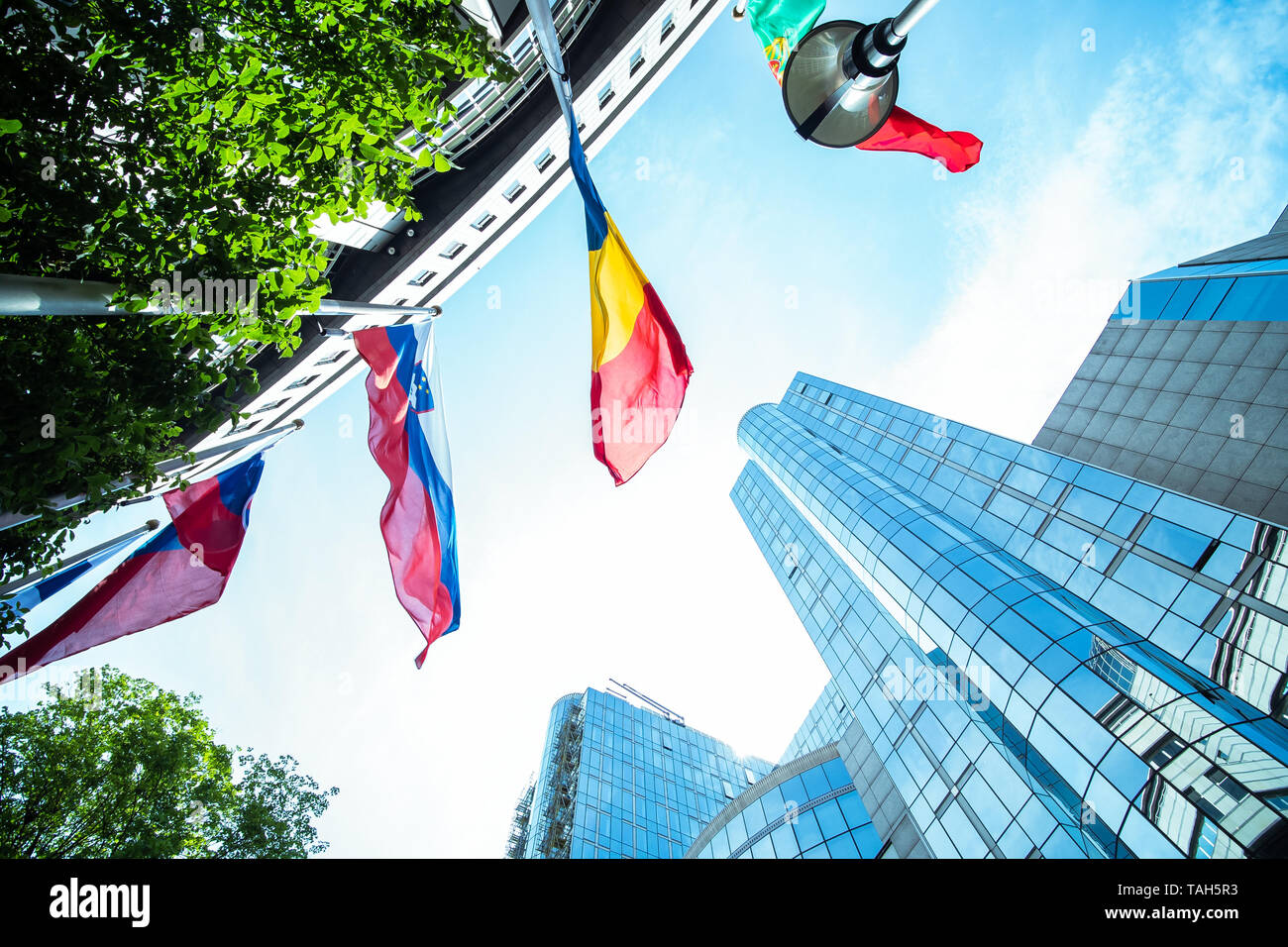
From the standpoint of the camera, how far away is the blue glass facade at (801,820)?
2219 cm

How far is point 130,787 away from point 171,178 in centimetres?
1612

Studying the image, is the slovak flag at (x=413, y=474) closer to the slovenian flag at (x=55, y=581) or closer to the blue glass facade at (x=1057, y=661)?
the slovenian flag at (x=55, y=581)

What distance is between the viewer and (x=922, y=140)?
28.6 feet

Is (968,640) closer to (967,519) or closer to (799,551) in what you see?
(967,519)

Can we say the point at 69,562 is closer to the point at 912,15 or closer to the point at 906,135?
the point at 912,15

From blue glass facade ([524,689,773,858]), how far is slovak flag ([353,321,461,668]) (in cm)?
3458

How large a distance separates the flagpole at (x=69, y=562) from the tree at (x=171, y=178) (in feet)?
6.75

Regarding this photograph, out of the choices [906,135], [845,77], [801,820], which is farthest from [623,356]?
[801,820]

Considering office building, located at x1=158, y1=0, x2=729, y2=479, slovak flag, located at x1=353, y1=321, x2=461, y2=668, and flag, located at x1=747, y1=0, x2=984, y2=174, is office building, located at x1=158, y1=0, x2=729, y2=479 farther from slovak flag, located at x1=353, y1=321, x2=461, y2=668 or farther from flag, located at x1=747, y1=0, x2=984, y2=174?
flag, located at x1=747, y1=0, x2=984, y2=174

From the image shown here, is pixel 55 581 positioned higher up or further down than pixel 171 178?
further down

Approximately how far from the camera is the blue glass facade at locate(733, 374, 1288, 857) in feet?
44.1

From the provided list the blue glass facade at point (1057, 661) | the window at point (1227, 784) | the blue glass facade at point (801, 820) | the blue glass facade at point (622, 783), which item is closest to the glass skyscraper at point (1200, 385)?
the blue glass facade at point (1057, 661)
